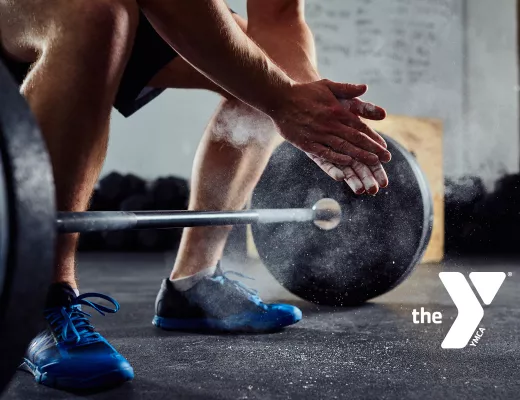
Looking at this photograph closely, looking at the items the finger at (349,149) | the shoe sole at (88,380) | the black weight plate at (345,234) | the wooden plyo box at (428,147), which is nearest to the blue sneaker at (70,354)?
the shoe sole at (88,380)

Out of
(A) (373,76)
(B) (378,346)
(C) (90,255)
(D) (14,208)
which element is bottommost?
(C) (90,255)

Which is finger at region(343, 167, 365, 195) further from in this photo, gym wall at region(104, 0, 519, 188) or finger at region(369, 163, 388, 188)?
gym wall at region(104, 0, 519, 188)

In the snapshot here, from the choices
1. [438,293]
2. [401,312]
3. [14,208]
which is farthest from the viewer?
[438,293]

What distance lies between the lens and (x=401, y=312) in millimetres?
1295

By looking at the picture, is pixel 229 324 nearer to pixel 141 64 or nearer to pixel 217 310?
pixel 217 310

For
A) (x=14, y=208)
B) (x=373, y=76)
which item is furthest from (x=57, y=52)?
(x=373, y=76)

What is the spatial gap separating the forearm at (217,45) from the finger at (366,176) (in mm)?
211

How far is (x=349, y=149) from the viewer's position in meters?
0.92

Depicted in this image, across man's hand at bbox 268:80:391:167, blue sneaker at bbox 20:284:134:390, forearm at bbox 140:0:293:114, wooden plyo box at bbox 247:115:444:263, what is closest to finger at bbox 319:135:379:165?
man's hand at bbox 268:80:391:167

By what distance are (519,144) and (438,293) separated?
1917 millimetres

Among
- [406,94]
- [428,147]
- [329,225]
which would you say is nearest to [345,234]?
[329,225]

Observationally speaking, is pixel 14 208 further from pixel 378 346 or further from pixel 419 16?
pixel 419 16

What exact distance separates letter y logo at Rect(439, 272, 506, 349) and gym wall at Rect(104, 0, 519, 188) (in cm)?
107

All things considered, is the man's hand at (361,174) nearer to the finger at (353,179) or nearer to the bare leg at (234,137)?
the finger at (353,179)
